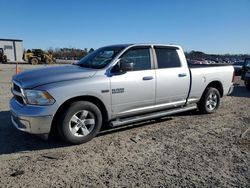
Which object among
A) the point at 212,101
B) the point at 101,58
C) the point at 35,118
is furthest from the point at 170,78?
the point at 35,118

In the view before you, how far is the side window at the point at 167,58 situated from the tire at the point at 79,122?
6.32 feet

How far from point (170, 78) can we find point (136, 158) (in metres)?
2.35

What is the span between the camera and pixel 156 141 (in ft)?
16.0

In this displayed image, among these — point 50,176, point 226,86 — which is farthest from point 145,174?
point 226,86

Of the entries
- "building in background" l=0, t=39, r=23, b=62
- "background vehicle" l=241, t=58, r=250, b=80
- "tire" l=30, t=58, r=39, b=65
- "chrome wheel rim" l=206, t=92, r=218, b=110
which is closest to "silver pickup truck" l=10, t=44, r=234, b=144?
"chrome wheel rim" l=206, t=92, r=218, b=110

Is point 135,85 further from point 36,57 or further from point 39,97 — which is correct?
point 36,57

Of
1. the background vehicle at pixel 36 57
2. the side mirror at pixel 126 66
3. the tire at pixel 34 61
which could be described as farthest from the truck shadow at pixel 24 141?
the background vehicle at pixel 36 57

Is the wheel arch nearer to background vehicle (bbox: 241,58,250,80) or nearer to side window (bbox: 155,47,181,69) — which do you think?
side window (bbox: 155,47,181,69)

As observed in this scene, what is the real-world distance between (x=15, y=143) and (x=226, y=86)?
231 inches

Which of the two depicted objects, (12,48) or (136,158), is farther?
(12,48)

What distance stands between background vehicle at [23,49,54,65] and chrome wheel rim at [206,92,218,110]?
35751mm

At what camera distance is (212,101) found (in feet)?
23.4

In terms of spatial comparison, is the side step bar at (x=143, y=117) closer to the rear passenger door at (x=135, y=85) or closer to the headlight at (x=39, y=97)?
the rear passenger door at (x=135, y=85)

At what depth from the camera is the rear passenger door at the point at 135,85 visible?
496 centimetres
